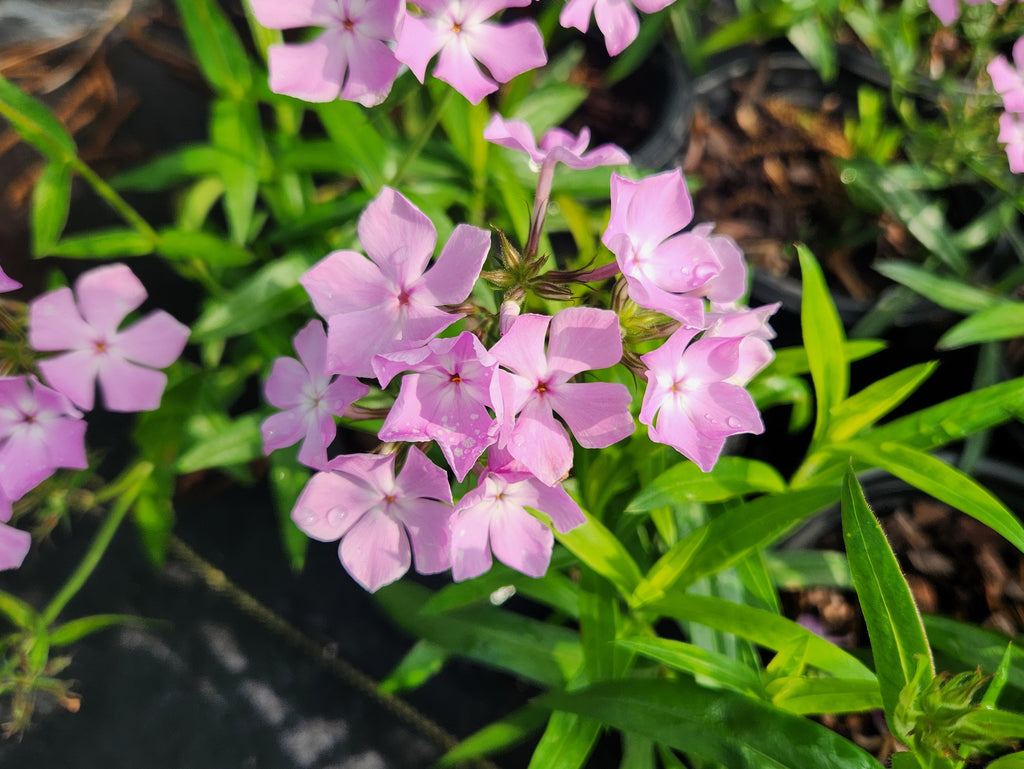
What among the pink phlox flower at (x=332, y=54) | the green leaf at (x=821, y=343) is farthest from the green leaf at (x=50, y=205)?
the green leaf at (x=821, y=343)

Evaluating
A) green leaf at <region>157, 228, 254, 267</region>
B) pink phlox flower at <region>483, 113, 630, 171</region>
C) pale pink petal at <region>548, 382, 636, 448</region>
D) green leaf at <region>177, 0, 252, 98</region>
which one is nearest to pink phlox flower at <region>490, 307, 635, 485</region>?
pale pink petal at <region>548, 382, 636, 448</region>

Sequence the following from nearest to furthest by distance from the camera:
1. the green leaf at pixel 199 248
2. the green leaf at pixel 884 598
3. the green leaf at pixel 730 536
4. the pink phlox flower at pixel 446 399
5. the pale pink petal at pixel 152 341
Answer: the pink phlox flower at pixel 446 399 < the green leaf at pixel 884 598 < the green leaf at pixel 730 536 < the pale pink petal at pixel 152 341 < the green leaf at pixel 199 248

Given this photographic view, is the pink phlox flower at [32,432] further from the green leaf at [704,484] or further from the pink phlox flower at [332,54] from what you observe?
the green leaf at [704,484]

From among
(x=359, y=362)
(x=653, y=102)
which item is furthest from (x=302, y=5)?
(x=653, y=102)

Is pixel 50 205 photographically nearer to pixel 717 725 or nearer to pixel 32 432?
pixel 32 432

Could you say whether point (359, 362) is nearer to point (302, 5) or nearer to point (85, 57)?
point (302, 5)

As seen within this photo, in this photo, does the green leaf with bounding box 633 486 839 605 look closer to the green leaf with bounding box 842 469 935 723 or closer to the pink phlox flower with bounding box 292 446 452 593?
the green leaf with bounding box 842 469 935 723

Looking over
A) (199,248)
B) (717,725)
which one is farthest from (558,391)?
(199,248)
